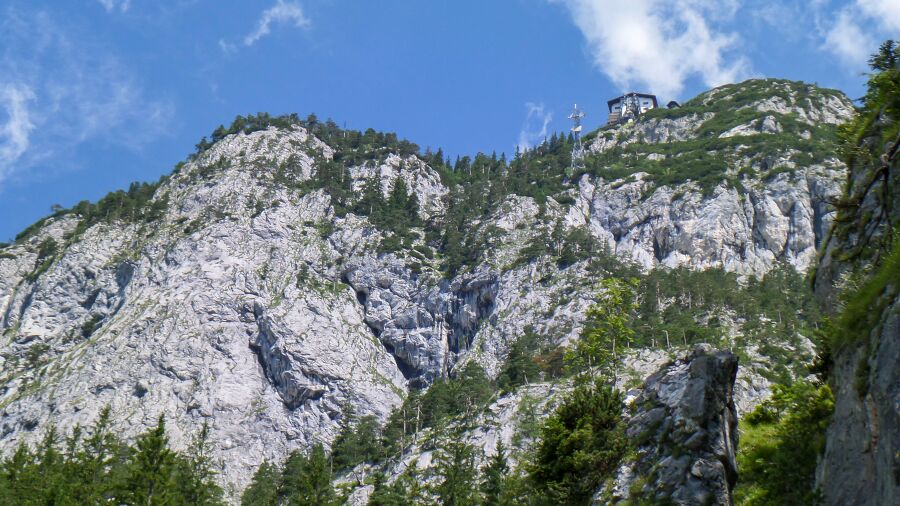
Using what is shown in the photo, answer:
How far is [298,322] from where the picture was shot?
128375mm

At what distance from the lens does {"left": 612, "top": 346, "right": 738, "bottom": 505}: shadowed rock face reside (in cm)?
2233

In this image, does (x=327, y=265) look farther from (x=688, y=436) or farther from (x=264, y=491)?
(x=688, y=436)

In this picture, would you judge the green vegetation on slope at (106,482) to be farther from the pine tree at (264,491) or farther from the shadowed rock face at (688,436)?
the shadowed rock face at (688,436)

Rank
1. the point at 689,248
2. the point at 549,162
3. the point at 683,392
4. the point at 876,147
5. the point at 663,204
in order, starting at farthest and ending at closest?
the point at 549,162 → the point at 663,204 → the point at 689,248 → the point at 683,392 → the point at 876,147

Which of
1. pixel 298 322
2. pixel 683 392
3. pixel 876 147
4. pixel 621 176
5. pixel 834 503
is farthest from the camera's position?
pixel 621 176

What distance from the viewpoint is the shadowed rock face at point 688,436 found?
22328 millimetres

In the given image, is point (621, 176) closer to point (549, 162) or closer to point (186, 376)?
point (549, 162)

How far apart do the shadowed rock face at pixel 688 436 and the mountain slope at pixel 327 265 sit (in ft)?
260

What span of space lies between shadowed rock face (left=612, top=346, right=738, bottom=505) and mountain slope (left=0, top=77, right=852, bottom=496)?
260 ft

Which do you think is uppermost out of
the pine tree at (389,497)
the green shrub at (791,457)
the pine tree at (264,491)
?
the pine tree at (264,491)

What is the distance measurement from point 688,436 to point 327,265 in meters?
127

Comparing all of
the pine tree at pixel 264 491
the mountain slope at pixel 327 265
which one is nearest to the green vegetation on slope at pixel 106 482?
the pine tree at pixel 264 491

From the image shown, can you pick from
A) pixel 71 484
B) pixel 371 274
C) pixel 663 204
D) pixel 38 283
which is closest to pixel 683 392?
pixel 71 484

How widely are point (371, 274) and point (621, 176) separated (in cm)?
6382
